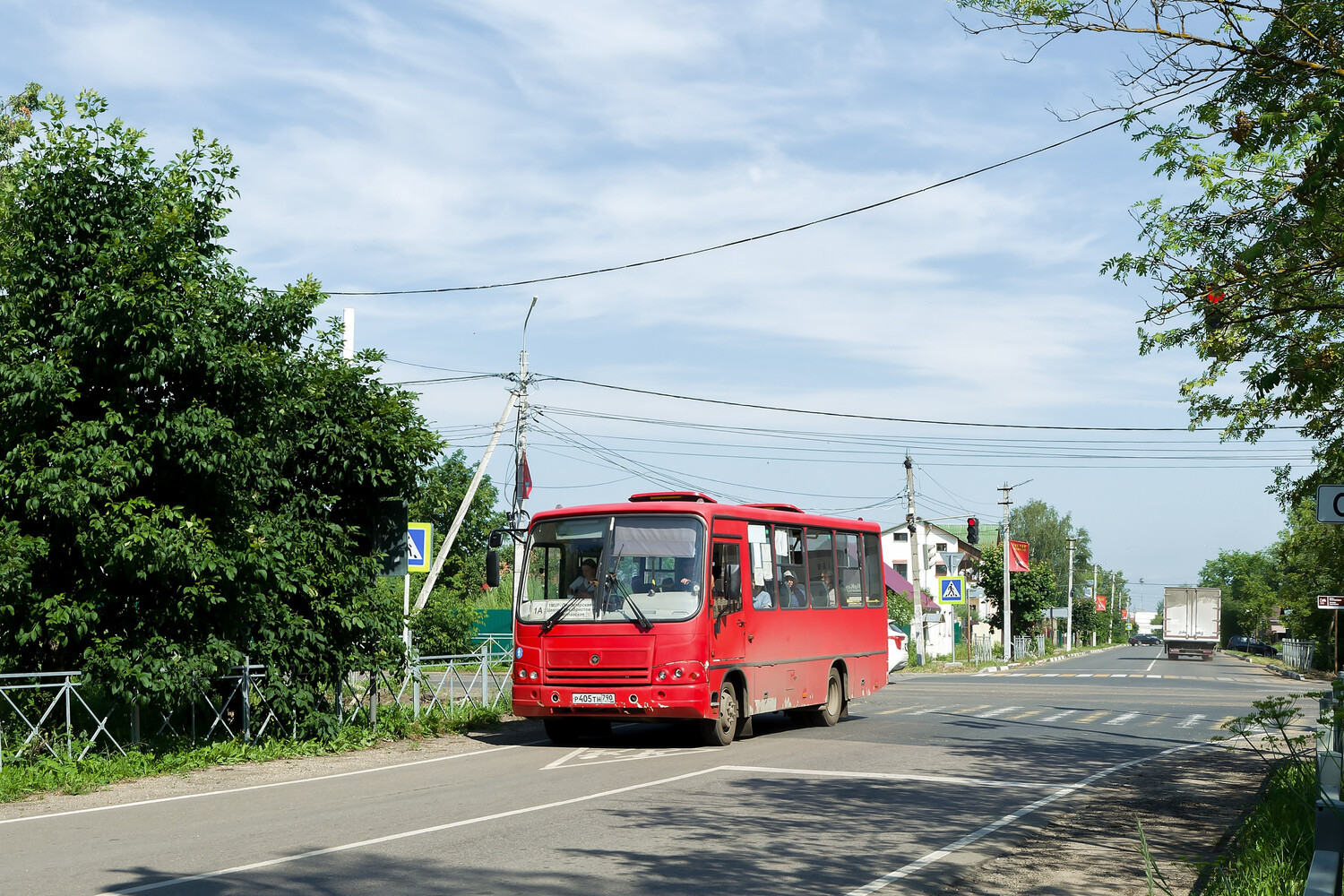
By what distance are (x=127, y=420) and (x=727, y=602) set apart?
7.38 m

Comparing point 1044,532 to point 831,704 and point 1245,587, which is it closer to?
point 1245,587

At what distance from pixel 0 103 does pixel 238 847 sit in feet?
91.7

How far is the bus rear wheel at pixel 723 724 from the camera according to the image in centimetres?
1605

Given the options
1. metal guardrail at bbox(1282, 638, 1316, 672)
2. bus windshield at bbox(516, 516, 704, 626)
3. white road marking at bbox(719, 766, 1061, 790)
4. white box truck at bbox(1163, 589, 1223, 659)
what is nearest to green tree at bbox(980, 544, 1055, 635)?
white box truck at bbox(1163, 589, 1223, 659)

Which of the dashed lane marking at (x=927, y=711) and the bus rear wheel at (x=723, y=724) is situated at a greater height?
the bus rear wheel at (x=723, y=724)

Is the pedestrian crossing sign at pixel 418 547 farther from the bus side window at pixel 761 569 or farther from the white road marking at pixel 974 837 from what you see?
the white road marking at pixel 974 837

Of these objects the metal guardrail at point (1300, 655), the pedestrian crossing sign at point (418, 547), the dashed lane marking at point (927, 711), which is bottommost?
the metal guardrail at point (1300, 655)

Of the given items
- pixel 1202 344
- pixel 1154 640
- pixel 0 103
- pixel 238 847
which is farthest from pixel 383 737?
pixel 1154 640

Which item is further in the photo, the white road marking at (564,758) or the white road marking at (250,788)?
the white road marking at (564,758)

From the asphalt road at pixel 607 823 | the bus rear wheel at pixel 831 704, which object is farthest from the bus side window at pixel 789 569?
the asphalt road at pixel 607 823

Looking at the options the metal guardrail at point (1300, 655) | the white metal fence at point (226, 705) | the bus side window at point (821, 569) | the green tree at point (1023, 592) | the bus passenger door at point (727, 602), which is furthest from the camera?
the green tree at point (1023, 592)

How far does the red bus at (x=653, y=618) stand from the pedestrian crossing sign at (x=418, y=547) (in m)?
1.75

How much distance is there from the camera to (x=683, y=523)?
15938 mm

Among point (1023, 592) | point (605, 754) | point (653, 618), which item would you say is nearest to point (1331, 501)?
point (653, 618)
